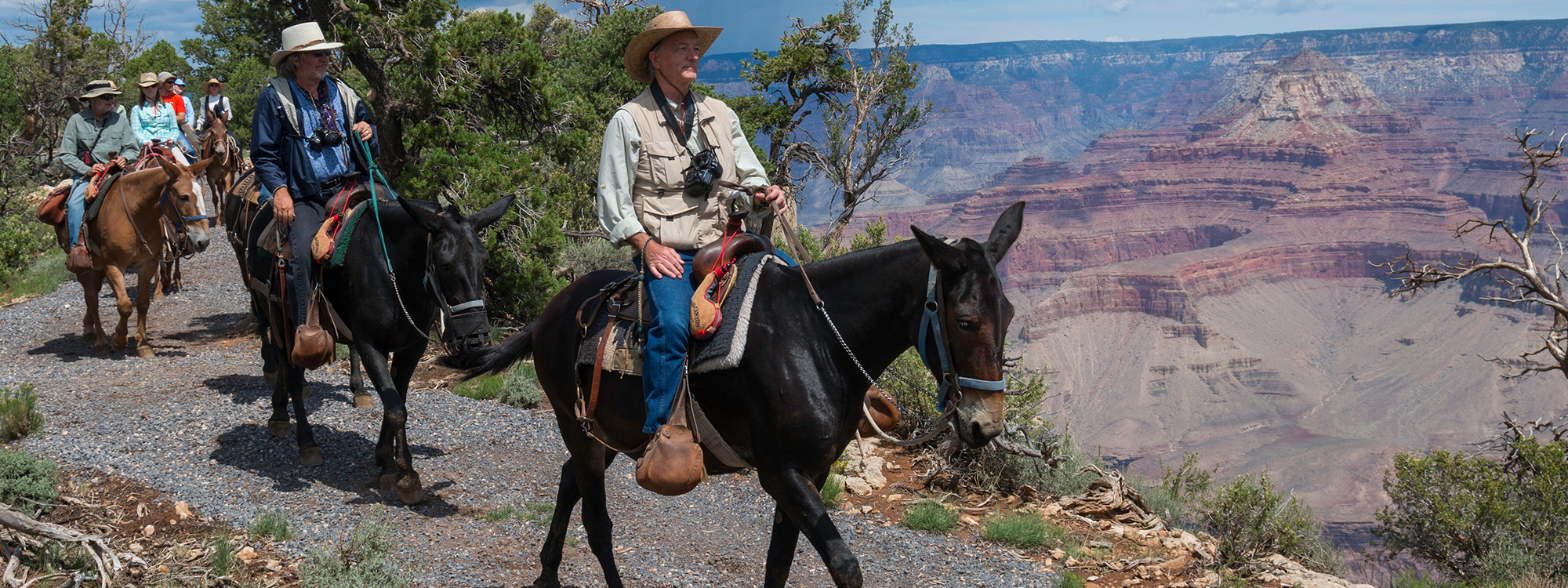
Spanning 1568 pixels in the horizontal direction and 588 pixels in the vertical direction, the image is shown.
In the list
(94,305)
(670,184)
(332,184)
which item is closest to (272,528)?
(332,184)

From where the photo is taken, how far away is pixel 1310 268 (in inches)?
7505

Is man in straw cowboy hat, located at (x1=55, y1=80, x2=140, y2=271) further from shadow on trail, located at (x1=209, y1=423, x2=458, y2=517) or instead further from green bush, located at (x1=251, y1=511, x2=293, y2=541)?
green bush, located at (x1=251, y1=511, x2=293, y2=541)

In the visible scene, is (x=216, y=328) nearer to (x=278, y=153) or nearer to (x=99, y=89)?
(x=99, y=89)

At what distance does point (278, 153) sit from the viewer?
680 cm

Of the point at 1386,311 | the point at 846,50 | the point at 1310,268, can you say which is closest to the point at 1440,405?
the point at 1386,311

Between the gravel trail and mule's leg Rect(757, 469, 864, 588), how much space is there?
2.31 m

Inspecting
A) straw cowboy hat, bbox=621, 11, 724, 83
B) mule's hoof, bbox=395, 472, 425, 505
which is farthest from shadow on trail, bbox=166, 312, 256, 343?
straw cowboy hat, bbox=621, 11, 724, 83

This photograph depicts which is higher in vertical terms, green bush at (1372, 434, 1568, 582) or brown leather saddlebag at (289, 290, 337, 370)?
brown leather saddlebag at (289, 290, 337, 370)

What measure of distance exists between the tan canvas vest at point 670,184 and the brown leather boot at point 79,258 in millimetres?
9737

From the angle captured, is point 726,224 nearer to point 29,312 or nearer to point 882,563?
point 882,563

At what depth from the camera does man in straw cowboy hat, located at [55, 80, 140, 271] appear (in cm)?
1077

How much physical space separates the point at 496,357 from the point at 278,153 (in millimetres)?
2870

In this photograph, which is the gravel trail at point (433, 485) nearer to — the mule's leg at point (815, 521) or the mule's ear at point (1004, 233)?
the mule's leg at point (815, 521)

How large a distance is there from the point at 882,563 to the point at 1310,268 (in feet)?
699
